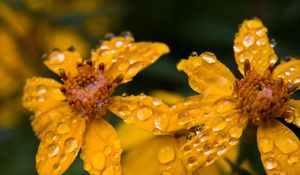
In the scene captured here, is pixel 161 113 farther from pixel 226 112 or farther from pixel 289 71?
pixel 289 71

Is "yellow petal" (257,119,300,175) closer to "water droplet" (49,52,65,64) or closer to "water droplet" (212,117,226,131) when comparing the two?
"water droplet" (212,117,226,131)

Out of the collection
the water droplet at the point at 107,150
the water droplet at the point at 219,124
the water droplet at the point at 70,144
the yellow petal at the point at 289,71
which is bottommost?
the water droplet at the point at 107,150

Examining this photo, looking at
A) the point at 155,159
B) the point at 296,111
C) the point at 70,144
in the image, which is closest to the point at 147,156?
the point at 155,159

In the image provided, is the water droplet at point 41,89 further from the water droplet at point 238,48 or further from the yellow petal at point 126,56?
the water droplet at point 238,48

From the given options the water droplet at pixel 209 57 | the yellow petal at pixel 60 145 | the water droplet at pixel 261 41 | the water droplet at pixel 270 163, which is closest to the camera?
the water droplet at pixel 270 163

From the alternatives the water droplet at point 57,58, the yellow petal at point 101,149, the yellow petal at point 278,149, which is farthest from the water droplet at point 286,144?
the water droplet at point 57,58

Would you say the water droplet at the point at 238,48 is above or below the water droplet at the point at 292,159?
above

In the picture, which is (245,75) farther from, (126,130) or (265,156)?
(126,130)
